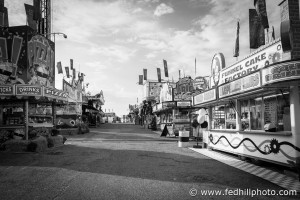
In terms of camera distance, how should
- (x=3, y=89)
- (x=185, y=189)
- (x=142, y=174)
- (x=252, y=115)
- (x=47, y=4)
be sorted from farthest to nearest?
(x=47, y=4) → (x=3, y=89) → (x=252, y=115) → (x=142, y=174) → (x=185, y=189)

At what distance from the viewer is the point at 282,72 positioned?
7203mm

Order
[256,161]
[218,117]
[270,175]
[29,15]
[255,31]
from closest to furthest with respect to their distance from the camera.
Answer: [270,175], [256,161], [255,31], [218,117], [29,15]

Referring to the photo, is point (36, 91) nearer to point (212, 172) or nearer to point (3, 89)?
point (3, 89)

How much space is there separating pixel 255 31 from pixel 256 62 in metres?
2.20

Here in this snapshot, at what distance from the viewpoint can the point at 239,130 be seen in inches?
450

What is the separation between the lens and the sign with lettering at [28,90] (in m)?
14.0

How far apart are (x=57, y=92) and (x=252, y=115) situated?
11.8m

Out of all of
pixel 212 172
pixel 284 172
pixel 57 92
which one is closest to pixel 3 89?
pixel 57 92

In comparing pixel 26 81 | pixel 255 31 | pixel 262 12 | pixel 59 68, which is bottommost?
pixel 26 81

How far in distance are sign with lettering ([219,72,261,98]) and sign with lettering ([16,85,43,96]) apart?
10.0 m

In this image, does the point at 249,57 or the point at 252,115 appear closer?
the point at 252,115

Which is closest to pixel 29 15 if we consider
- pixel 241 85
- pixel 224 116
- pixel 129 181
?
pixel 224 116

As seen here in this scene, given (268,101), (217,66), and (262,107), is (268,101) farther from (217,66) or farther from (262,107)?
(217,66)

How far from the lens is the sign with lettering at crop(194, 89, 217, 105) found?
42.8 feet
